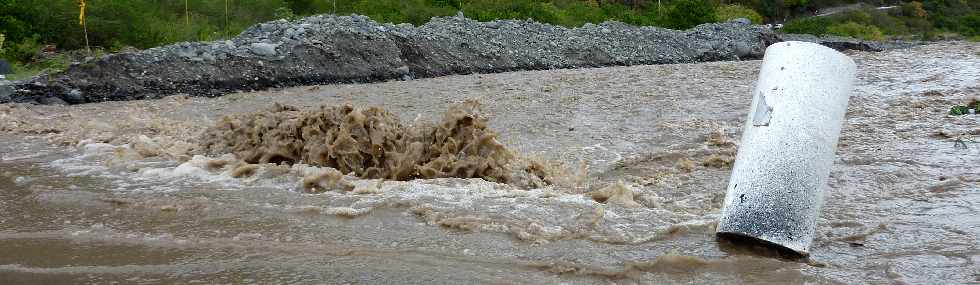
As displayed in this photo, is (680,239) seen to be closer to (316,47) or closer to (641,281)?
(641,281)

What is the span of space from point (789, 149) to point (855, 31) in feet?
78.7

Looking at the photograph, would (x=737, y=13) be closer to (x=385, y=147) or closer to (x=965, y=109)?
(x=965, y=109)

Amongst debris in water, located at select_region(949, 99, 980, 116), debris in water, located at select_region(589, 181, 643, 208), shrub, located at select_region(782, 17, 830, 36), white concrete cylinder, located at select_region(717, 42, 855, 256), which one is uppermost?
white concrete cylinder, located at select_region(717, 42, 855, 256)

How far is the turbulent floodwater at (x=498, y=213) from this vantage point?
3.40 meters

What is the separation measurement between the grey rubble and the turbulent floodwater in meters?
2.00

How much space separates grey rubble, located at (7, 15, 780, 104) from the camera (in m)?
9.90

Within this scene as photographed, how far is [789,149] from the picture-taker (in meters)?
3.67

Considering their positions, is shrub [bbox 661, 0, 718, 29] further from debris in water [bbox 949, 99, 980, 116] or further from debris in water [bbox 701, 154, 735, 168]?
debris in water [bbox 701, 154, 735, 168]

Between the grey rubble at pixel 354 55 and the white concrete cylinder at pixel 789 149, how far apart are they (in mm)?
8059

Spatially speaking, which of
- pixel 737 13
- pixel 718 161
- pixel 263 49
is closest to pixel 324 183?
pixel 718 161

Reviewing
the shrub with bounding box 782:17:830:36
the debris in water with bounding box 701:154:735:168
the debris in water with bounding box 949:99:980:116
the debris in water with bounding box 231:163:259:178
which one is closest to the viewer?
the debris in water with bounding box 231:163:259:178

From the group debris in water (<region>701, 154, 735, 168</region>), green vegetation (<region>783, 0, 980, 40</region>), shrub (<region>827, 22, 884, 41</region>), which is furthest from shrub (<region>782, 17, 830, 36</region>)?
debris in water (<region>701, 154, 735, 168</region>)

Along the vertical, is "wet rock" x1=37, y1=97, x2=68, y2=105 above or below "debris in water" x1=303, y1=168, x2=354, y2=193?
below

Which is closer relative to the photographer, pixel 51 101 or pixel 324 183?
pixel 324 183
